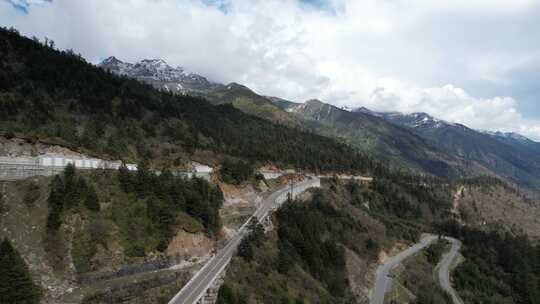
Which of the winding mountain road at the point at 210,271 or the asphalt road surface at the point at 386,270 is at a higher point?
the winding mountain road at the point at 210,271

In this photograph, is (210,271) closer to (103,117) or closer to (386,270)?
(386,270)

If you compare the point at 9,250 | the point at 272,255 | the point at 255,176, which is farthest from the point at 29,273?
the point at 255,176

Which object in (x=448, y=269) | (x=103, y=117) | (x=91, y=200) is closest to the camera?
(x=91, y=200)

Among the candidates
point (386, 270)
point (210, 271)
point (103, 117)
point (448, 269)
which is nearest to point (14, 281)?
point (210, 271)

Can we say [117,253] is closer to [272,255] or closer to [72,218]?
[72,218]

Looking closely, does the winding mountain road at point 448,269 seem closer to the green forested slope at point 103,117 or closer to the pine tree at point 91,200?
the green forested slope at point 103,117

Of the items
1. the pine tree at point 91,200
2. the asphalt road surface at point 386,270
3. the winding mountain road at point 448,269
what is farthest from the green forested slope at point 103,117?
the winding mountain road at point 448,269

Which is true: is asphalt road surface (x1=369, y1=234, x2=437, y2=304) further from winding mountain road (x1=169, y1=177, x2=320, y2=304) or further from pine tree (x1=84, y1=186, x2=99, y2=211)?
pine tree (x1=84, y1=186, x2=99, y2=211)
